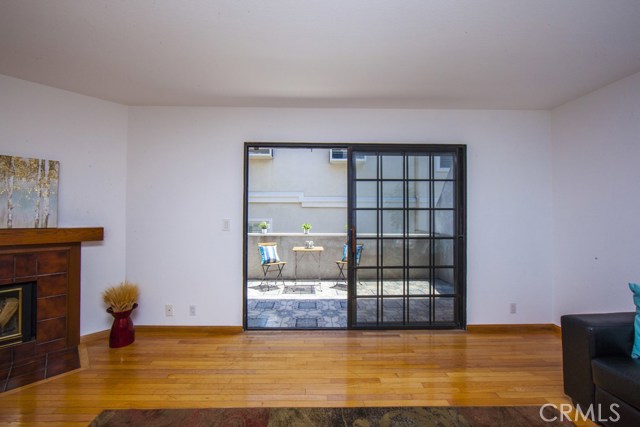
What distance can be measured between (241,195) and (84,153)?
164 cm

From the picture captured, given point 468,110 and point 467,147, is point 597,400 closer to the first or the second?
point 467,147

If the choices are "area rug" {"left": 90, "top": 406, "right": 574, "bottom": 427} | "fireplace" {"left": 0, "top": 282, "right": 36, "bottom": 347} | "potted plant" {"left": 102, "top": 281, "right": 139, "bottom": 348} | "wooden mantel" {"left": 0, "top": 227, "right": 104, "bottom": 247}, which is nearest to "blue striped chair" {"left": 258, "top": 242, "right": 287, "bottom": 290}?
"potted plant" {"left": 102, "top": 281, "right": 139, "bottom": 348}

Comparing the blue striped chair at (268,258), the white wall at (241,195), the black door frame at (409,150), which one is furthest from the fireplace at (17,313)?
the blue striped chair at (268,258)

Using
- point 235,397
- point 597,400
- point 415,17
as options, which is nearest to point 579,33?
point 415,17

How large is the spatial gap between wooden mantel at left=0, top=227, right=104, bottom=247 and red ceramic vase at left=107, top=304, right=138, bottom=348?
2.51 feet

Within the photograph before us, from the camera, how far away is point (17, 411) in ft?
6.66

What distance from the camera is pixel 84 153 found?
3123 mm

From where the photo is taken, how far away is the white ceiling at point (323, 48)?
1784 mm

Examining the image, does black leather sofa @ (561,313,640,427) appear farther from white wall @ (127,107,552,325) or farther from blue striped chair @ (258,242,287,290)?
blue striped chair @ (258,242,287,290)

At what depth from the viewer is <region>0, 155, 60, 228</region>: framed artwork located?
8.54ft

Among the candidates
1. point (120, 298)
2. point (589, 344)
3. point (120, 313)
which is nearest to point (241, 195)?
point (120, 298)

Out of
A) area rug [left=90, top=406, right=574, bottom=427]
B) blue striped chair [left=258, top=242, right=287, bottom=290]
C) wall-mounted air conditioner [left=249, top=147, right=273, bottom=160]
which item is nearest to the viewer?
area rug [left=90, top=406, right=574, bottom=427]

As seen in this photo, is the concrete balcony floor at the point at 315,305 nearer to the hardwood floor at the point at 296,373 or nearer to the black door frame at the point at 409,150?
the black door frame at the point at 409,150

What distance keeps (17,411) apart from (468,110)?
4.76 metres
